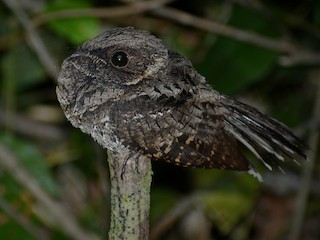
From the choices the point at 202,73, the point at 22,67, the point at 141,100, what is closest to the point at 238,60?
the point at 202,73

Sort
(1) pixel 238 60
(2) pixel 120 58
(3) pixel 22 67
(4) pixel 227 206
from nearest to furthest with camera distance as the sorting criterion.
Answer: (2) pixel 120 58, (1) pixel 238 60, (4) pixel 227 206, (3) pixel 22 67

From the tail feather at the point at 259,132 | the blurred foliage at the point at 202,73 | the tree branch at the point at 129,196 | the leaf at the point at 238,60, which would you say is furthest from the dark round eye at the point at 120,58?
the leaf at the point at 238,60

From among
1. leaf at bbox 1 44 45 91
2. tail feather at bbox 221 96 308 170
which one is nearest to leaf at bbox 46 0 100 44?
leaf at bbox 1 44 45 91

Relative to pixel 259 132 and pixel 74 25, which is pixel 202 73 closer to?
pixel 74 25

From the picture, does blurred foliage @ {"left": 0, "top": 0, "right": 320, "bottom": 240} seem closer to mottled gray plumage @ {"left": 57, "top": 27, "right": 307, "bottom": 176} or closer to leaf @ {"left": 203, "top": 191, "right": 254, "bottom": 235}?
leaf @ {"left": 203, "top": 191, "right": 254, "bottom": 235}

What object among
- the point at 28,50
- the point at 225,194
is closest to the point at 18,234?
the point at 225,194

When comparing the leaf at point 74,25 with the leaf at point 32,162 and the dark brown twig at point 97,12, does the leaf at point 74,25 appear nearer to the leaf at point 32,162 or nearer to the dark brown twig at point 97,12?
the dark brown twig at point 97,12
